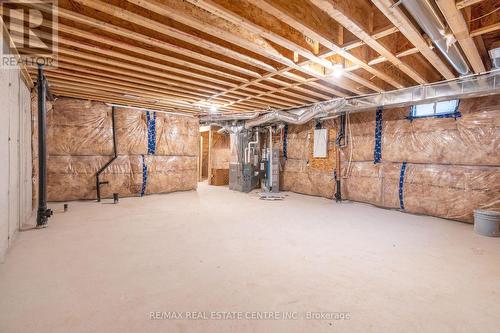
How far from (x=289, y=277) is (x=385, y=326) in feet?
2.46

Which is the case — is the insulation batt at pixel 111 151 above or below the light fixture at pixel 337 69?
below

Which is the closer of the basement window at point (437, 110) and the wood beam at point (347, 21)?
the wood beam at point (347, 21)

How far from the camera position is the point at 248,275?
2.05 metres

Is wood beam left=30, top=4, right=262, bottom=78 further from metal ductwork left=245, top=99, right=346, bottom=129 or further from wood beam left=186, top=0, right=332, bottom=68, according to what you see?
metal ductwork left=245, top=99, right=346, bottom=129

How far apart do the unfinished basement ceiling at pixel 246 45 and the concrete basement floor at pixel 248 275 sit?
2.18 meters

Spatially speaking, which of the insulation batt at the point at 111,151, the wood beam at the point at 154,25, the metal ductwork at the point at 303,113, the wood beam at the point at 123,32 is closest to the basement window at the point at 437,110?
the metal ductwork at the point at 303,113

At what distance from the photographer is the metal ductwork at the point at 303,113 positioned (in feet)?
15.8

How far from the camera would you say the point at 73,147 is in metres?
5.20

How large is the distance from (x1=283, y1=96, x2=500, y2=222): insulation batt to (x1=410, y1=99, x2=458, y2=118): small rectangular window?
0.09 meters

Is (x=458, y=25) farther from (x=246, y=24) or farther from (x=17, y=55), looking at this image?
(x=17, y=55)

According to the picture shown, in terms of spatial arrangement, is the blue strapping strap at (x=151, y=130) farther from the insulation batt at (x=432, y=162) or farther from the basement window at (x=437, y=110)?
the basement window at (x=437, y=110)

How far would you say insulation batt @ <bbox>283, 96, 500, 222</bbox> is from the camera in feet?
12.4

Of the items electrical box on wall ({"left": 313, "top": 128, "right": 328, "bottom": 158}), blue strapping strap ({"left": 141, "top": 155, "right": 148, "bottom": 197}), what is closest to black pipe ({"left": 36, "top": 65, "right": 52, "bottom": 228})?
blue strapping strap ({"left": 141, "top": 155, "right": 148, "bottom": 197})

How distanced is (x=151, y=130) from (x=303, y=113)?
3.80m
